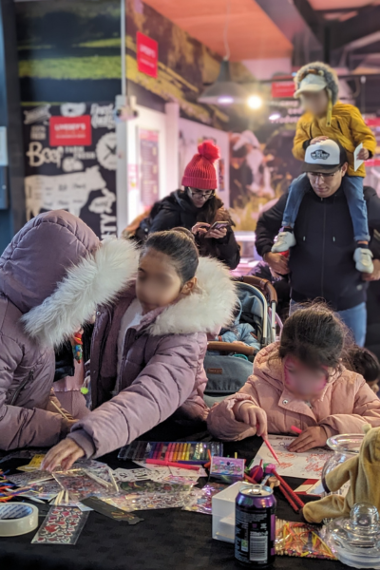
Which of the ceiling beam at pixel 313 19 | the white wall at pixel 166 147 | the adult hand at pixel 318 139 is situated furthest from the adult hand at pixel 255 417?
the ceiling beam at pixel 313 19

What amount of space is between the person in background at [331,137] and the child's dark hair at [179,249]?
5.00 feet

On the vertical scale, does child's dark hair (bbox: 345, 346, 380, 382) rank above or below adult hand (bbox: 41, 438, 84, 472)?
below

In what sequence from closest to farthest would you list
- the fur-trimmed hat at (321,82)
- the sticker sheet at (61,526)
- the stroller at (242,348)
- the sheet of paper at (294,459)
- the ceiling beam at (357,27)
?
1. the sticker sheet at (61,526)
2. the sheet of paper at (294,459)
3. the stroller at (242,348)
4. the fur-trimmed hat at (321,82)
5. the ceiling beam at (357,27)

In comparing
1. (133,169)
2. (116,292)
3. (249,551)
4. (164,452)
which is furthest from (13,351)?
(133,169)

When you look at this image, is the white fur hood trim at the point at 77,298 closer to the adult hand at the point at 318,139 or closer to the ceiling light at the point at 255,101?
the adult hand at the point at 318,139

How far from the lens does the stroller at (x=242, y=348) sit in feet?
8.77

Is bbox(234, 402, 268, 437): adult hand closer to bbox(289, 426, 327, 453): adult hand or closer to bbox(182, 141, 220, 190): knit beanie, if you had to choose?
bbox(289, 426, 327, 453): adult hand

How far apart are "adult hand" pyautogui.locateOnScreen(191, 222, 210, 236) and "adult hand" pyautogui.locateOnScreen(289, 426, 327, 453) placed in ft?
5.49

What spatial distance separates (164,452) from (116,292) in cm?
50

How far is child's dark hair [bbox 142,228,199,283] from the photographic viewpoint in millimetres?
2078

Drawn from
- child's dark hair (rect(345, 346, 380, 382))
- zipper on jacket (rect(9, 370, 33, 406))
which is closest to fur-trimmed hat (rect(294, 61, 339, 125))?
child's dark hair (rect(345, 346, 380, 382))

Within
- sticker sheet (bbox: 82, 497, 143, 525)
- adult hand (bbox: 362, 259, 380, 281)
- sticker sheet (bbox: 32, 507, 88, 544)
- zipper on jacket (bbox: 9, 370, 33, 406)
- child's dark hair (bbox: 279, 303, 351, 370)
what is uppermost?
child's dark hair (bbox: 279, 303, 351, 370)

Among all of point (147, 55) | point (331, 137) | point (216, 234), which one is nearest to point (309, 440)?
point (216, 234)

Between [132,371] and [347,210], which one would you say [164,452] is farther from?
[347,210]
